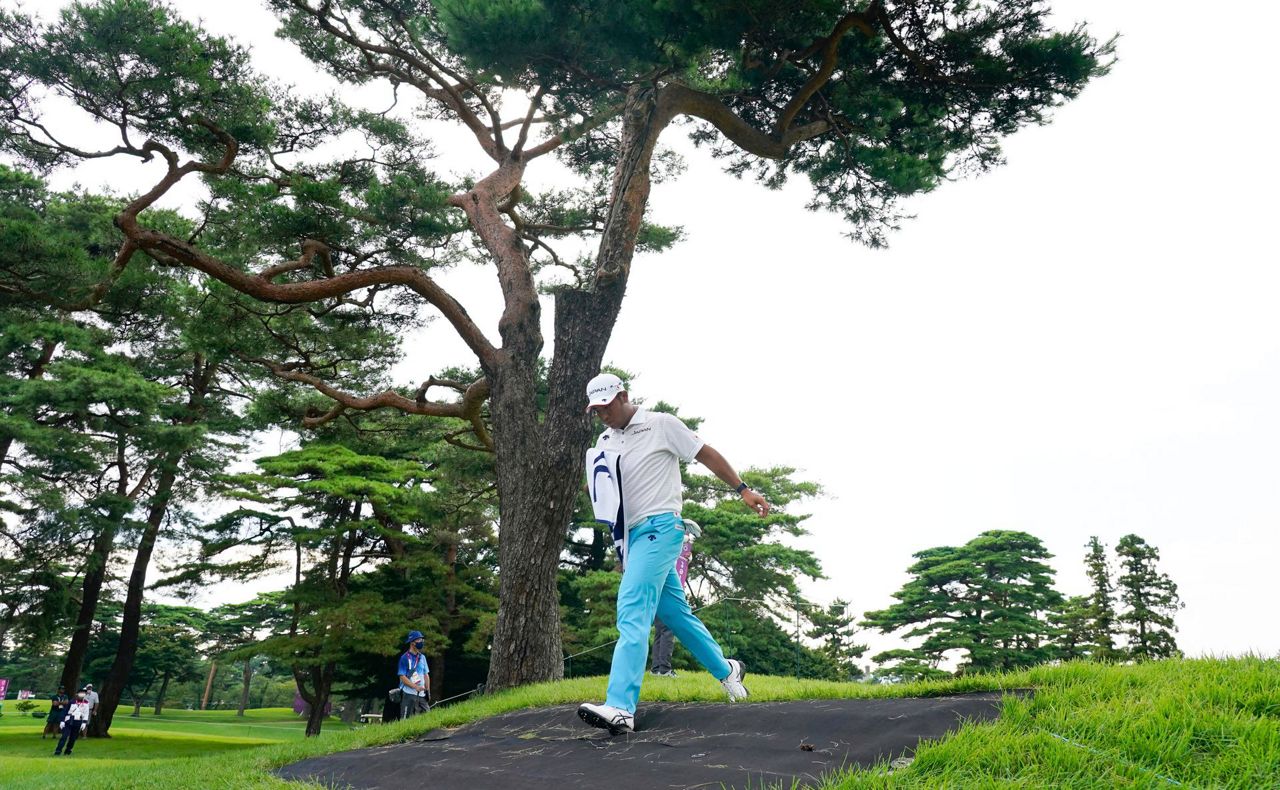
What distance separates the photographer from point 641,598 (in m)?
4.02

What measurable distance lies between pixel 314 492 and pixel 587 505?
7105 millimetres

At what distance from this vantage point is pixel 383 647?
1744cm

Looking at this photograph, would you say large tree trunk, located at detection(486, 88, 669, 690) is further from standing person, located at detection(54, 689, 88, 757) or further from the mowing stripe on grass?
standing person, located at detection(54, 689, 88, 757)

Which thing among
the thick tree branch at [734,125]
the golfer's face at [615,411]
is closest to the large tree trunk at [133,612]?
the thick tree branch at [734,125]

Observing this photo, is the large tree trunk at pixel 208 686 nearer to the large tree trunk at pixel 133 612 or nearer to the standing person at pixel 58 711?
the standing person at pixel 58 711

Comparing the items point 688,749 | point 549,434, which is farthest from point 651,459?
point 549,434

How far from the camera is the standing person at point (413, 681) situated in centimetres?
847

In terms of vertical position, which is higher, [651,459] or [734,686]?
[651,459]

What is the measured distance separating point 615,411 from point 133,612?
915 inches

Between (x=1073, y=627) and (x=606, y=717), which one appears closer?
(x=606, y=717)

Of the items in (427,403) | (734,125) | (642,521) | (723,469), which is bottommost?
(642,521)

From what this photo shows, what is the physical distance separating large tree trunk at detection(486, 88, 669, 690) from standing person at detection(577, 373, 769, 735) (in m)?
3.29

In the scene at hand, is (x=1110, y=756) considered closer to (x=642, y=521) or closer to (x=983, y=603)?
(x=642, y=521)

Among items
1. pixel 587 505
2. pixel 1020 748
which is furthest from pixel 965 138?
pixel 587 505
